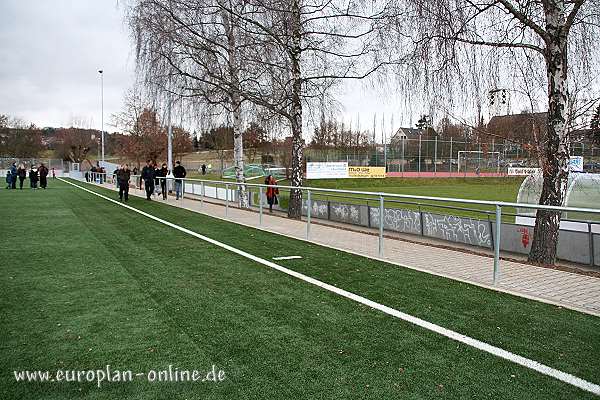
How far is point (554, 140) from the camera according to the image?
7754mm

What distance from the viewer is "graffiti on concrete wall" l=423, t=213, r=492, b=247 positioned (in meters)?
11.3

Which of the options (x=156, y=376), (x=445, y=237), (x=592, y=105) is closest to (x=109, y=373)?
(x=156, y=376)

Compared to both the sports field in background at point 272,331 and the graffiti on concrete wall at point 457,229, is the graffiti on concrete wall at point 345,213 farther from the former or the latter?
the sports field in background at point 272,331

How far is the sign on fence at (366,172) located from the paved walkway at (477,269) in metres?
31.2

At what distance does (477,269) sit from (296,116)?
336 inches

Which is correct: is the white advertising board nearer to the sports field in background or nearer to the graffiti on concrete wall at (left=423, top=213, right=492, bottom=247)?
the graffiti on concrete wall at (left=423, top=213, right=492, bottom=247)

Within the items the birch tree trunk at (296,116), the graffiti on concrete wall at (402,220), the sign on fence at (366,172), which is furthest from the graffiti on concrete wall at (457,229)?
the sign on fence at (366,172)

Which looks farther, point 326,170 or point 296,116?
point 326,170

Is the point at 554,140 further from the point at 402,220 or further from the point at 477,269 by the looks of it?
the point at 402,220

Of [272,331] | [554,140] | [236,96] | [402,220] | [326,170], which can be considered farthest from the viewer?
[326,170]

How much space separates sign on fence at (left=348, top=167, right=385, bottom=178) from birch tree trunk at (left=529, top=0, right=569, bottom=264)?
113ft

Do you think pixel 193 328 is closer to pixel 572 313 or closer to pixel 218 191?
pixel 572 313

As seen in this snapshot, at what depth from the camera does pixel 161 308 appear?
515 cm

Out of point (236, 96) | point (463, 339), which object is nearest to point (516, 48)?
point (463, 339)
